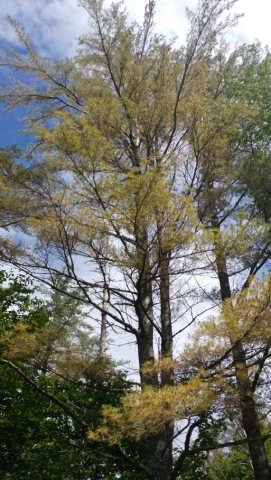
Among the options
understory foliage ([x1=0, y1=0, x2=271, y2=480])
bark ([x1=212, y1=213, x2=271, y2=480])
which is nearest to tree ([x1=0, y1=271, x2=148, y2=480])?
understory foliage ([x1=0, y1=0, x2=271, y2=480])

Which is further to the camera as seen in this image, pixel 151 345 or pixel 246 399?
pixel 151 345

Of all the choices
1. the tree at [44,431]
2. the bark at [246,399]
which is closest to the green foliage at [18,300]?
the tree at [44,431]

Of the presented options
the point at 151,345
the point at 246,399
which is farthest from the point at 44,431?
the point at 246,399

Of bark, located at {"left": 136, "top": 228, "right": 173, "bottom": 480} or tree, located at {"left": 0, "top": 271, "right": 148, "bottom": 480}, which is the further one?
tree, located at {"left": 0, "top": 271, "right": 148, "bottom": 480}

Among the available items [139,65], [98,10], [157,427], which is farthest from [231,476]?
[98,10]

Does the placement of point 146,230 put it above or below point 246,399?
above

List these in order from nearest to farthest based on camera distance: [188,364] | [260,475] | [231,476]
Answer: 1. [188,364]
2. [260,475]
3. [231,476]

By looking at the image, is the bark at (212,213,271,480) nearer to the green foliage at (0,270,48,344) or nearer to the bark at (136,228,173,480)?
the bark at (136,228,173,480)

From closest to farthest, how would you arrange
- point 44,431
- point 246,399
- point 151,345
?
1. point 246,399
2. point 151,345
3. point 44,431

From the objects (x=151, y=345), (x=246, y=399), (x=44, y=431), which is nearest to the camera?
(x=246, y=399)

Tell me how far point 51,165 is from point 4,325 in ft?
11.7

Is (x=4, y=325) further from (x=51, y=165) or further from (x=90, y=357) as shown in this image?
(x=51, y=165)

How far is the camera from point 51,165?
4383mm

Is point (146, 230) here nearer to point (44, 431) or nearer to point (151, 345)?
point (151, 345)
